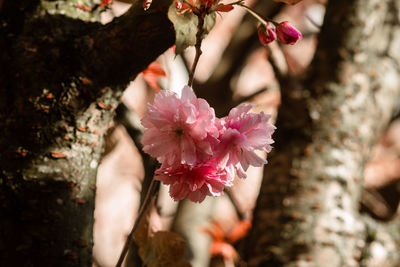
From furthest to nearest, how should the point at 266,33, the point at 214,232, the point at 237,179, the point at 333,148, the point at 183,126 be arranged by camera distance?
the point at 237,179, the point at 214,232, the point at 333,148, the point at 266,33, the point at 183,126

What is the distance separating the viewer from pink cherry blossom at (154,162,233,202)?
0.48 metres

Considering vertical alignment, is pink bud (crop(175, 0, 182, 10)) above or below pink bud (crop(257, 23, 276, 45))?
above

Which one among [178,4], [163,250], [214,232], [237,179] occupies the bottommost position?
[237,179]

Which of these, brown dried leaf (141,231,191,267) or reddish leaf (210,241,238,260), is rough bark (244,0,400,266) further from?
reddish leaf (210,241,238,260)

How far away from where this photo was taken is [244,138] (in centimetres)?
45

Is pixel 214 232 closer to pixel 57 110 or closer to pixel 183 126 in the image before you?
pixel 57 110

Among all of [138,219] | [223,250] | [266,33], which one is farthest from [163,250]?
[223,250]

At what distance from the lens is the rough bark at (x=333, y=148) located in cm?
116

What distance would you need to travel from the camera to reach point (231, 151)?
459mm

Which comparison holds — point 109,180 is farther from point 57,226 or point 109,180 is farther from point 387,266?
point 57,226

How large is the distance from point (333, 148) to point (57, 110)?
904 mm

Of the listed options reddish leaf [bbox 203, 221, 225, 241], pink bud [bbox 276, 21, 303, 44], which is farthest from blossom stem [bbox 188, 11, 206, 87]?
reddish leaf [bbox 203, 221, 225, 241]

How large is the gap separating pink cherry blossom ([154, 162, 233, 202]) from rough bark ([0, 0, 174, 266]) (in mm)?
204

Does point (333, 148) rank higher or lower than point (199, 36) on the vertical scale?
lower
